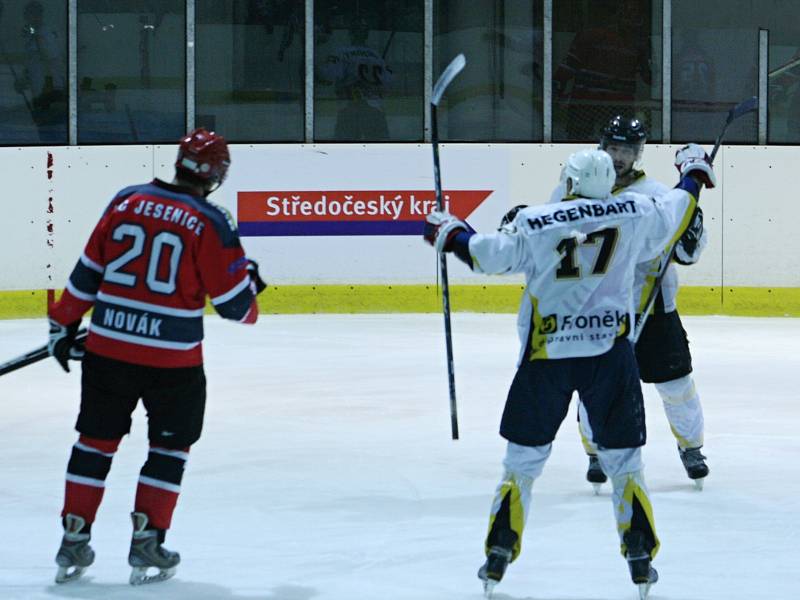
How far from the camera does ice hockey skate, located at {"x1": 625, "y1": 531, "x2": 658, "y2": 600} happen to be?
3346 mm

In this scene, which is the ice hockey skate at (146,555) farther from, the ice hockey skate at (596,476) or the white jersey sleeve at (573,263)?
the ice hockey skate at (596,476)

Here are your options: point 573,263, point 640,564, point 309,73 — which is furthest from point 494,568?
point 309,73

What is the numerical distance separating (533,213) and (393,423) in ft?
8.87

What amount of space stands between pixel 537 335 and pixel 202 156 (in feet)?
2.85

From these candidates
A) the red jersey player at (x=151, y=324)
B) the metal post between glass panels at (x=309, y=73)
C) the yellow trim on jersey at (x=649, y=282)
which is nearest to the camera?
the red jersey player at (x=151, y=324)

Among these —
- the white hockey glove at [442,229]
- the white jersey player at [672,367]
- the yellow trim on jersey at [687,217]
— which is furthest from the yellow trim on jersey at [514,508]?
the white jersey player at [672,367]

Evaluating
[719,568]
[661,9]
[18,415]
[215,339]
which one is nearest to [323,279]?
[215,339]

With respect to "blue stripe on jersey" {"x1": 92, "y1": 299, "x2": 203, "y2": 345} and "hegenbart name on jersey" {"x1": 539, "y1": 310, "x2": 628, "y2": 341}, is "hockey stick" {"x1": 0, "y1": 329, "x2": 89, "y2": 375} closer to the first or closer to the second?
"blue stripe on jersey" {"x1": 92, "y1": 299, "x2": 203, "y2": 345}

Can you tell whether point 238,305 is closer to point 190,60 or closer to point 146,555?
point 146,555

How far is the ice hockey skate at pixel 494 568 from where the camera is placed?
3.37 metres

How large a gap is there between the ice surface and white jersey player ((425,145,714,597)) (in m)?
0.19

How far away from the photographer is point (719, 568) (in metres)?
3.66

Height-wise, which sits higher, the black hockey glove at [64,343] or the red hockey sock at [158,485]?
the black hockey glove at [64,343]

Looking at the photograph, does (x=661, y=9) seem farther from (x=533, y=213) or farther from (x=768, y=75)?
(x=533, y=213)
